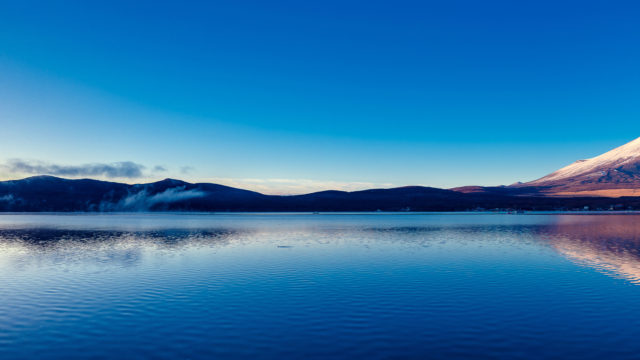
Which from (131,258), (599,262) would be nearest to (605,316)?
(599,262)

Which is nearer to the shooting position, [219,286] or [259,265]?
[219,286]

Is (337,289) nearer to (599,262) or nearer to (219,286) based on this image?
(219,286)

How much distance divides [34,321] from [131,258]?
23973 mm

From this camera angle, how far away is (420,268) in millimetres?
36500

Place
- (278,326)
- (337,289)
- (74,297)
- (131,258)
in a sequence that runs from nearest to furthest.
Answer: (278,326)
(74,297)
(337,289)
(131,258)

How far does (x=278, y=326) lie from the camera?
64.0 feet

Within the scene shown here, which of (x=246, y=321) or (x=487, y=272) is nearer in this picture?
(x=246, y=321)

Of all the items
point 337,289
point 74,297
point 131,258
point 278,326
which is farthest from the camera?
point 131,258

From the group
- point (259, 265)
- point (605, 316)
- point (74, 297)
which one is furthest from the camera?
point (259, 265)

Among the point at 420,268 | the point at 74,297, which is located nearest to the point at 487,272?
the point at 420,268

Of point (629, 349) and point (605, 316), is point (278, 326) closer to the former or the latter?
point (629, 349)

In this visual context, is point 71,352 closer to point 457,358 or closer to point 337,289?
point 457,358

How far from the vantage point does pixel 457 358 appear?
15.3m

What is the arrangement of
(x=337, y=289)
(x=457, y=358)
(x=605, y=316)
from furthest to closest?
(x=337, y=289), (x=605, y=316), (x=457, y=358)
